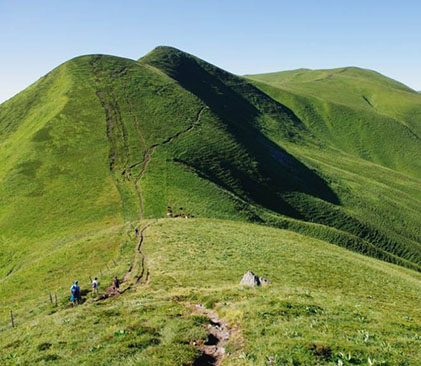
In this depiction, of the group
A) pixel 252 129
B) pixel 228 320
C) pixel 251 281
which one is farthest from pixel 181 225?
pixel 252 129

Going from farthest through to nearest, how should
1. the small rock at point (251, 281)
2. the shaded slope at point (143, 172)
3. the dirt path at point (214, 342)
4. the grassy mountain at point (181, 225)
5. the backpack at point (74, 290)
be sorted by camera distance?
the shaded slope at point (143, 172) < the small rock at point (251, 281) < the backpack at point (74, 290) < the grassy mountain at point (181, 225) < the dirt path at point (214, 342)

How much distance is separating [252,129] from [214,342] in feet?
436

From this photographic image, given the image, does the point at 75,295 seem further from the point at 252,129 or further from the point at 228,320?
the point at 252,129

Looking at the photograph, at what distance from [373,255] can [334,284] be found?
43716 millimetres

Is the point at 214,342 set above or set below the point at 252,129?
below

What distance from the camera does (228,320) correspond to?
66.6 ft

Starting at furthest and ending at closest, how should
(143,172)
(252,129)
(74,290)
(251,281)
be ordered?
(252,129) < (143,172) < (251,281) < (74,290)

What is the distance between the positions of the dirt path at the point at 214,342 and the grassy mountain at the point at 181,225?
0.58m

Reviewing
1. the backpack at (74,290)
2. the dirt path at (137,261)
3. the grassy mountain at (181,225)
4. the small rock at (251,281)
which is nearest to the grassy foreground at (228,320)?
the grassy mountain at (181,225)

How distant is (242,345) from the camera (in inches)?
650

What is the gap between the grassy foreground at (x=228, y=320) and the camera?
15.2m

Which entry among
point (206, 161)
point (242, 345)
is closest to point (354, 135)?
point (206, 161)

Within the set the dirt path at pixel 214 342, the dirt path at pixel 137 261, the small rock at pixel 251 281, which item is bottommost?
the dirt path at pixel 137 261

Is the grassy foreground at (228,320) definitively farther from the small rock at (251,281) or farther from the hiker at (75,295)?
the small rock at (251,281)
